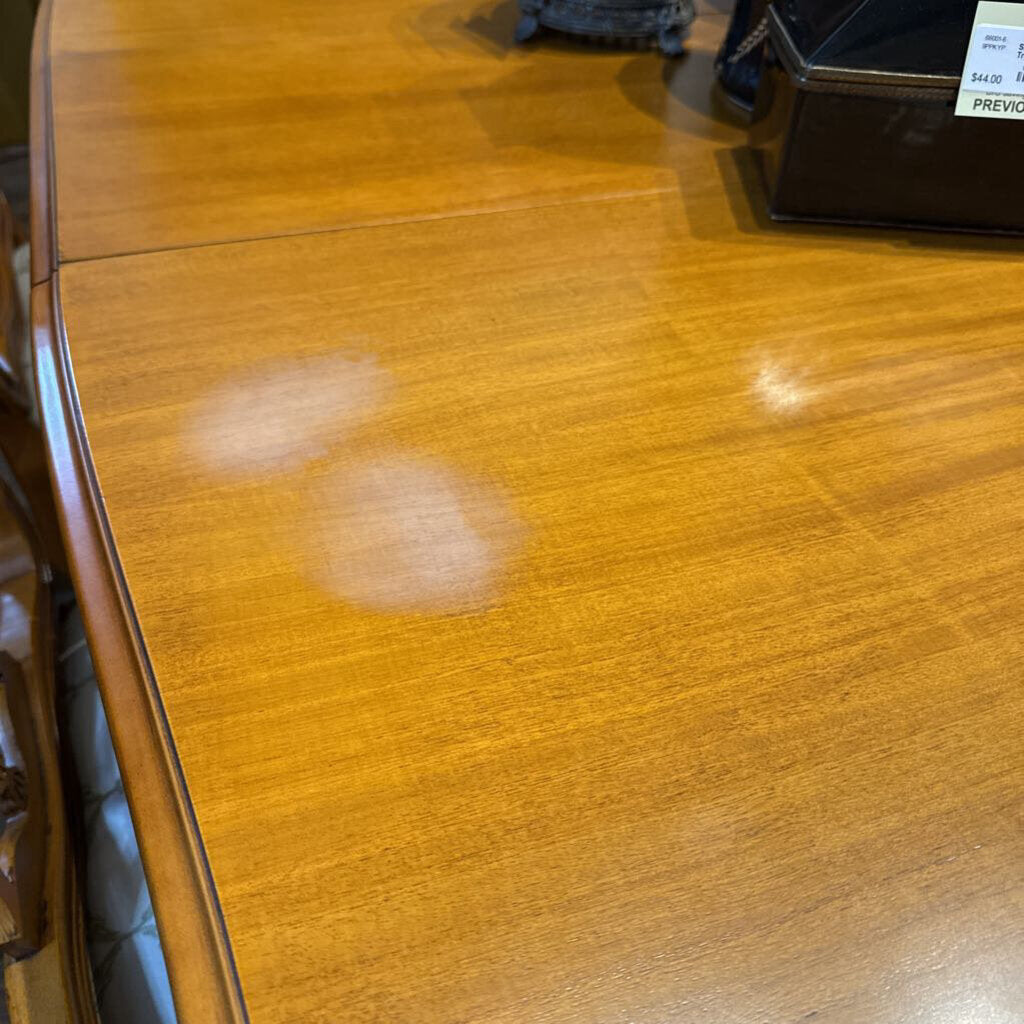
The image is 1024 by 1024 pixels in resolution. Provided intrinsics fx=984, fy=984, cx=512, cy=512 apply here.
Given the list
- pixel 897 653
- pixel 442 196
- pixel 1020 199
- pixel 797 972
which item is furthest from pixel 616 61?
pixel 797 972

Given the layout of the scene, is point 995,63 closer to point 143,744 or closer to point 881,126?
point 881,126

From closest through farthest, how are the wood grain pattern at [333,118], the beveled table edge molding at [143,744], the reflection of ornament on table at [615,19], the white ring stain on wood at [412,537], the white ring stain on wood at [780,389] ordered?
the beveled table edge molding at [143,744] → the white ring stain on wood at [412,537] → the white ring stain on wood at [780,389] → the wood grain pattern at [333,118] → the reflection of ornament on table at [615,19]

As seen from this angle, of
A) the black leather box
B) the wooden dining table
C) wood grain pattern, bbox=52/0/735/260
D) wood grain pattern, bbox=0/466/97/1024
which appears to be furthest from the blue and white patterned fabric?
the black leather box

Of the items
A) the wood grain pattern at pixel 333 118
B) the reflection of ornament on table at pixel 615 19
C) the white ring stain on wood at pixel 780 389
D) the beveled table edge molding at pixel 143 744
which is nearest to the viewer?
the beveled table edge molding at pixel 143 744

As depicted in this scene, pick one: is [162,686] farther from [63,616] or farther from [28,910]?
[63,616]

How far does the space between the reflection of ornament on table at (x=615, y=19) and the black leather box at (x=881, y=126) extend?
227mm

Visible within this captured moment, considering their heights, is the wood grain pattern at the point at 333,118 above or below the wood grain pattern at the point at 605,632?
above

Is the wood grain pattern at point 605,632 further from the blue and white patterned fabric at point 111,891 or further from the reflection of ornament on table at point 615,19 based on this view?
the reflection of ornament on table at point 615,19

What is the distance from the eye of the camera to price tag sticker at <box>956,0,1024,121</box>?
628 millimetres

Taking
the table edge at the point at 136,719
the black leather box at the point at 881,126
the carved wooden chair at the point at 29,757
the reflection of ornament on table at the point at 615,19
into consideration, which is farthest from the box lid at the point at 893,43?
the carved wooden chair at the point at 29,757

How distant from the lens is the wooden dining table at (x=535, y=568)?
366mm

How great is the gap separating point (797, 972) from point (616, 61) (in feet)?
2.83

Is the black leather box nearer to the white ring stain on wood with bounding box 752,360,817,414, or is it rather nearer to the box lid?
the box lid

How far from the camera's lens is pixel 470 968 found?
1.16 ft
